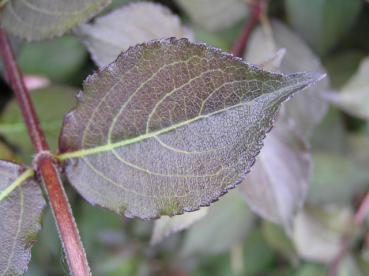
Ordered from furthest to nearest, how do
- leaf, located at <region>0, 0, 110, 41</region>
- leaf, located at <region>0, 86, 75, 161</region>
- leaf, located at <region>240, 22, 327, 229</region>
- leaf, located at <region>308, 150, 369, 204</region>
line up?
1. leaf, located at <region>308, 150, 369, 204</region>
2. leaf, located at <region>0, 86, 75, 161</region>
3. leaf, located at <region>240, 22, 327, 229</region>
4. leaf, located at <region>0, 0, 110, 41</region>

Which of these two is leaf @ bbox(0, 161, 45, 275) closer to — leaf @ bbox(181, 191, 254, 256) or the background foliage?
the background foliage

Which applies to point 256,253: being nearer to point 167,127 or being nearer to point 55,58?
point 55,58

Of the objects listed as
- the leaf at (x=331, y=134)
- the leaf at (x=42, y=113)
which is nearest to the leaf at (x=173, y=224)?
the leaf at (x=42, y=113)

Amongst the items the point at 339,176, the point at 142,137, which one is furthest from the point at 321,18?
the point at 142,137

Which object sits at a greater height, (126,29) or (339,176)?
(126,29)

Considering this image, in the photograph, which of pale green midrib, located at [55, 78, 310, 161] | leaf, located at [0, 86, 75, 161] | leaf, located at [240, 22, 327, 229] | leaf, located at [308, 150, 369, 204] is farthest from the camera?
leaf, located at [308, 150, 369, 204]

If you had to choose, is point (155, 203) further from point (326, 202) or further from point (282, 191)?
point (326, 202)

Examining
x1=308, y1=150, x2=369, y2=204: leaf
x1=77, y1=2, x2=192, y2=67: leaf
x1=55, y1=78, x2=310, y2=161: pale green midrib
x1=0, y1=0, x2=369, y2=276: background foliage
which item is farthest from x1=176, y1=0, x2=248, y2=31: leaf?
x1=55, y1=78, x2=310, y2=161: pale green midrib

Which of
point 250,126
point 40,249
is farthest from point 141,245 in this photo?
point 250,126
